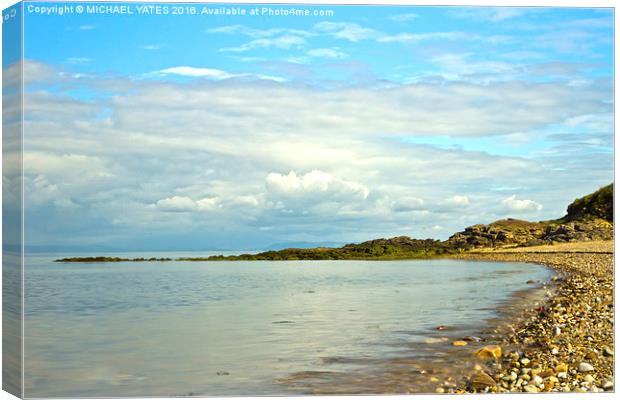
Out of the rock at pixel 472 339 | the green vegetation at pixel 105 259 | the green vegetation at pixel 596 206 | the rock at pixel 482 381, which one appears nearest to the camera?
the rock at pixel 482 381

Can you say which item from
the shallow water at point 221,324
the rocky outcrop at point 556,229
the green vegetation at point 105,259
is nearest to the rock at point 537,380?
the shallow water at point 221,324

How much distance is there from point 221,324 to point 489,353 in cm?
286

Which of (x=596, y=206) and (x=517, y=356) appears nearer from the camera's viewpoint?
(x=517, y=356)

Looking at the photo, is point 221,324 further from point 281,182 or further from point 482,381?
point 482,381

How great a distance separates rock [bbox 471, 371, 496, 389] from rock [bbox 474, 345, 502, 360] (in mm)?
356

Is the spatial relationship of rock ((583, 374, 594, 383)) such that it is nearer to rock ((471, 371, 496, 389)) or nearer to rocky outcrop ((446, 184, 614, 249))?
rock ((471, 371, 496, 389))

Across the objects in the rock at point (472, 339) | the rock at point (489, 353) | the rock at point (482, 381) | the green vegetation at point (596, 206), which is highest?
the green vegetation at point (596, 206)

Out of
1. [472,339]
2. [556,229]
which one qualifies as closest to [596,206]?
[556,229]

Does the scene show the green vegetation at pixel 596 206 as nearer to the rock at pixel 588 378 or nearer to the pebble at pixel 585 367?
the pebble at pixel 585 367

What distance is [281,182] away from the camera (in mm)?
8133

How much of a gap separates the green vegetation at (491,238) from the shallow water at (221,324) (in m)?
0.14

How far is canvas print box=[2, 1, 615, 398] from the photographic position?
7523 mm

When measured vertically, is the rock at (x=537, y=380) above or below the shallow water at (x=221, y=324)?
below

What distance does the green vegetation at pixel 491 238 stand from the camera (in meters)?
8.33
